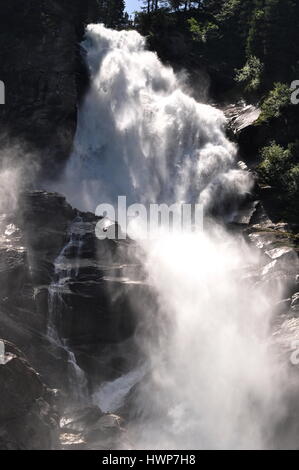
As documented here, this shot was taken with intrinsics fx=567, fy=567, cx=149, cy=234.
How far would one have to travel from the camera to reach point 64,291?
31.5 meters

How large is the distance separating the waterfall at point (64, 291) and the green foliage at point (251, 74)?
26.6 meters

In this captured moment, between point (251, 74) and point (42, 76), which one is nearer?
point (42, 76)

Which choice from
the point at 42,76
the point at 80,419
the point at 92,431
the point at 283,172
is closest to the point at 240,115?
the point at 283,172

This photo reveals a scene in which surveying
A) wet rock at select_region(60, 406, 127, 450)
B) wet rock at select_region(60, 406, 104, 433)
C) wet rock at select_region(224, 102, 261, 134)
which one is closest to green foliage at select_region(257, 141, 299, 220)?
wet rock at select_region(224, 102, 261, 134)

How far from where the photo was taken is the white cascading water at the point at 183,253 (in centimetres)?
2858

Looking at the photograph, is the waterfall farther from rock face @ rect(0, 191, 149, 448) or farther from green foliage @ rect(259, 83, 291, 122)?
green foliage @ rect(259, 83, 291, 122)

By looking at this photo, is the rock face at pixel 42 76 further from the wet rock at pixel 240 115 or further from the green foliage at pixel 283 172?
the green foliage at pixel 283 172

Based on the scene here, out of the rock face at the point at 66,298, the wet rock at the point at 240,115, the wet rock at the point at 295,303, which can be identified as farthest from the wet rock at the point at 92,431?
the wet rock at the point at 240,115

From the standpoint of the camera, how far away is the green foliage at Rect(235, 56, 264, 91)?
53.1m

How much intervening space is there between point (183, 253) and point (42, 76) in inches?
801

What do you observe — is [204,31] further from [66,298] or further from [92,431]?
[92,431]

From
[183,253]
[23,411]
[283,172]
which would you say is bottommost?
[23,411]

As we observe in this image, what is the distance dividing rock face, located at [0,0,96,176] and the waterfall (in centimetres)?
1260

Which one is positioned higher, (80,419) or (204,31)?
(204,31)
